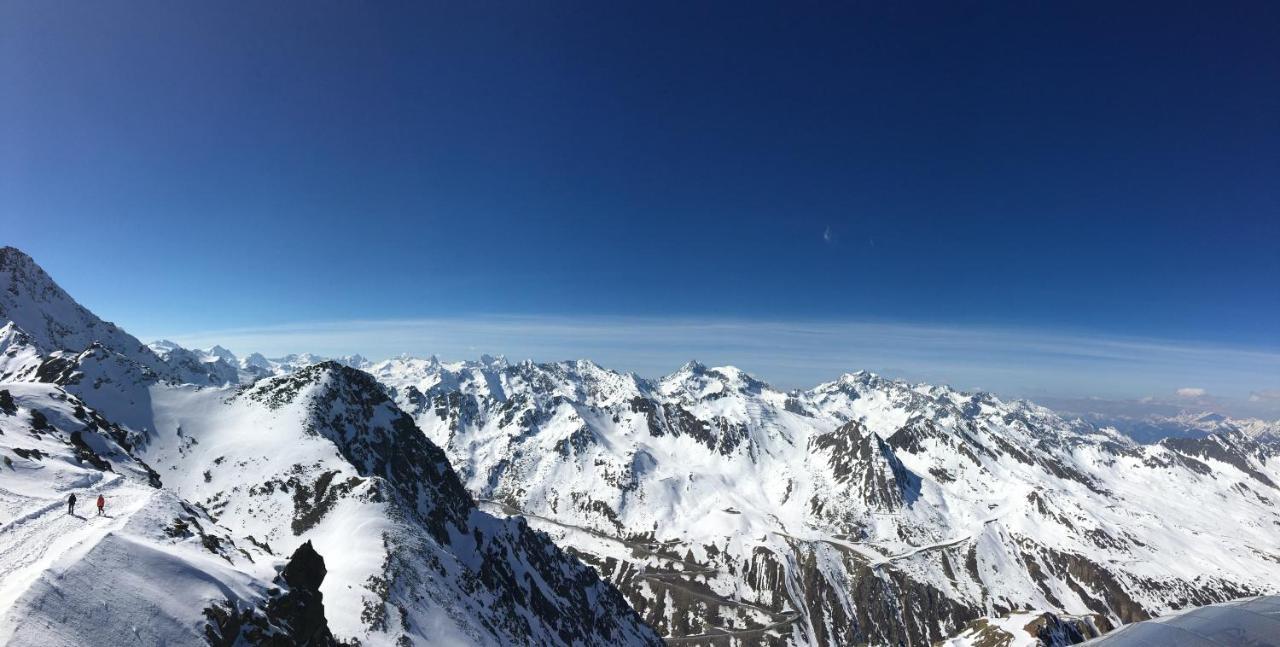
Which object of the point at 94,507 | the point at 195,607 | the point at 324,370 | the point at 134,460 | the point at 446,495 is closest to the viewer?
the point at 195,607

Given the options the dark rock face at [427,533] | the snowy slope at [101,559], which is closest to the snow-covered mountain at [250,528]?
the snowy slope at [101,559]

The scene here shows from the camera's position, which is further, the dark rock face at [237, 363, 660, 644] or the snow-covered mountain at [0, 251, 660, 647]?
the dark rock face at [237, 363, 660, 644]

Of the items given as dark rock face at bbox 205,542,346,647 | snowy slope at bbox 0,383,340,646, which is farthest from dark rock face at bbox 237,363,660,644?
snowy slope at bbox 0,383,340,646

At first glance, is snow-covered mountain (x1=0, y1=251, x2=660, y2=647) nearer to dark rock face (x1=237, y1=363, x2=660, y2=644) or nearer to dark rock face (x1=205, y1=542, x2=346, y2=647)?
dark rock face (x1=205, y1=542, x2=346, y2=647)

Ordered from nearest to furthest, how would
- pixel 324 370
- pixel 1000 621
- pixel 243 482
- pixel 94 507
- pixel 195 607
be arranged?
1. pixel 195 607
2. pixel 94 507
3. pixel 243 482
4. pixel 324 370
5. pixel 1000 621

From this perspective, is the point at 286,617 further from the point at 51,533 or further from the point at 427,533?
the point at 427,533

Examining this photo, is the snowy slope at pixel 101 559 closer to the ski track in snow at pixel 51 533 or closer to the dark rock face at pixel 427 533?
the ski track in snow at pixel 51 533

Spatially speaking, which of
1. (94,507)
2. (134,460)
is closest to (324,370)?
(134,460)

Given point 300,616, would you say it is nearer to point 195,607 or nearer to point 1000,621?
point 195,607
